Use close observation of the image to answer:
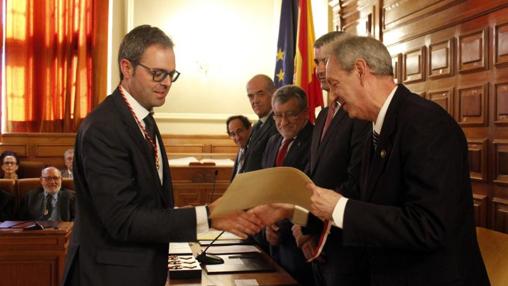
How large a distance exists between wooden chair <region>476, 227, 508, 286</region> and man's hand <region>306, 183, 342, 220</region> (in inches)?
40.1

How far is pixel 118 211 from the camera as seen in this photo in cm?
163

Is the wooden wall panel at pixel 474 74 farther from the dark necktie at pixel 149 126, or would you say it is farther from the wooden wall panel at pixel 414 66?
the dark necktie at pixel 149 126

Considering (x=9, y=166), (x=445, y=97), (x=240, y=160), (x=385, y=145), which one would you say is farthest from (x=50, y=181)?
(x=385, y=145)

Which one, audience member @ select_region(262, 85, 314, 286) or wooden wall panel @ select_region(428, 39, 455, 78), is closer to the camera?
audience member @ select_region(262, 85, 314, 286)

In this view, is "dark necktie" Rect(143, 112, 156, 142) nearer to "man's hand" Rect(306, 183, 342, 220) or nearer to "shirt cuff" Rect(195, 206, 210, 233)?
"shirt cuff" Rect(195, 206, 210, 233)

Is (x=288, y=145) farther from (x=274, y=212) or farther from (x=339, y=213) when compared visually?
(x=339, y=213)

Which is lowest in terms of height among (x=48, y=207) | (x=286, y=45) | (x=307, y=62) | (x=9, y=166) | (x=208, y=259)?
(x=48, y=207)

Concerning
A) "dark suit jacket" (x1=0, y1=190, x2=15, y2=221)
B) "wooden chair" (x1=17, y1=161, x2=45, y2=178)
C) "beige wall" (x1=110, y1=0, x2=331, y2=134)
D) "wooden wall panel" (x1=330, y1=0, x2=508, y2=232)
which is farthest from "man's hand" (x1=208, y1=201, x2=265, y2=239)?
"beige wall" (x1=110, y1=0, x2=331, y2=134)

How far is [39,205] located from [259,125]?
8.92ft

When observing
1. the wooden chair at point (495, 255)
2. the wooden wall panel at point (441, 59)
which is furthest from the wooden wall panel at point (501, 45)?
the wooden chair at point (495, 255)

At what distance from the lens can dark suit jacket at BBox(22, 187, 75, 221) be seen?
18.6ft

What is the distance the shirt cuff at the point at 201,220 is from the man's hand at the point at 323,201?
343mm

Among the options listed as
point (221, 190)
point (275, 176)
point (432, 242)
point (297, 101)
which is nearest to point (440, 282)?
point (432, 242)

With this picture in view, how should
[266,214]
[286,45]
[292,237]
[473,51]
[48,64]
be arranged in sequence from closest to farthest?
[266,214], [292,237], [473,51], [286,45], [48,64]
